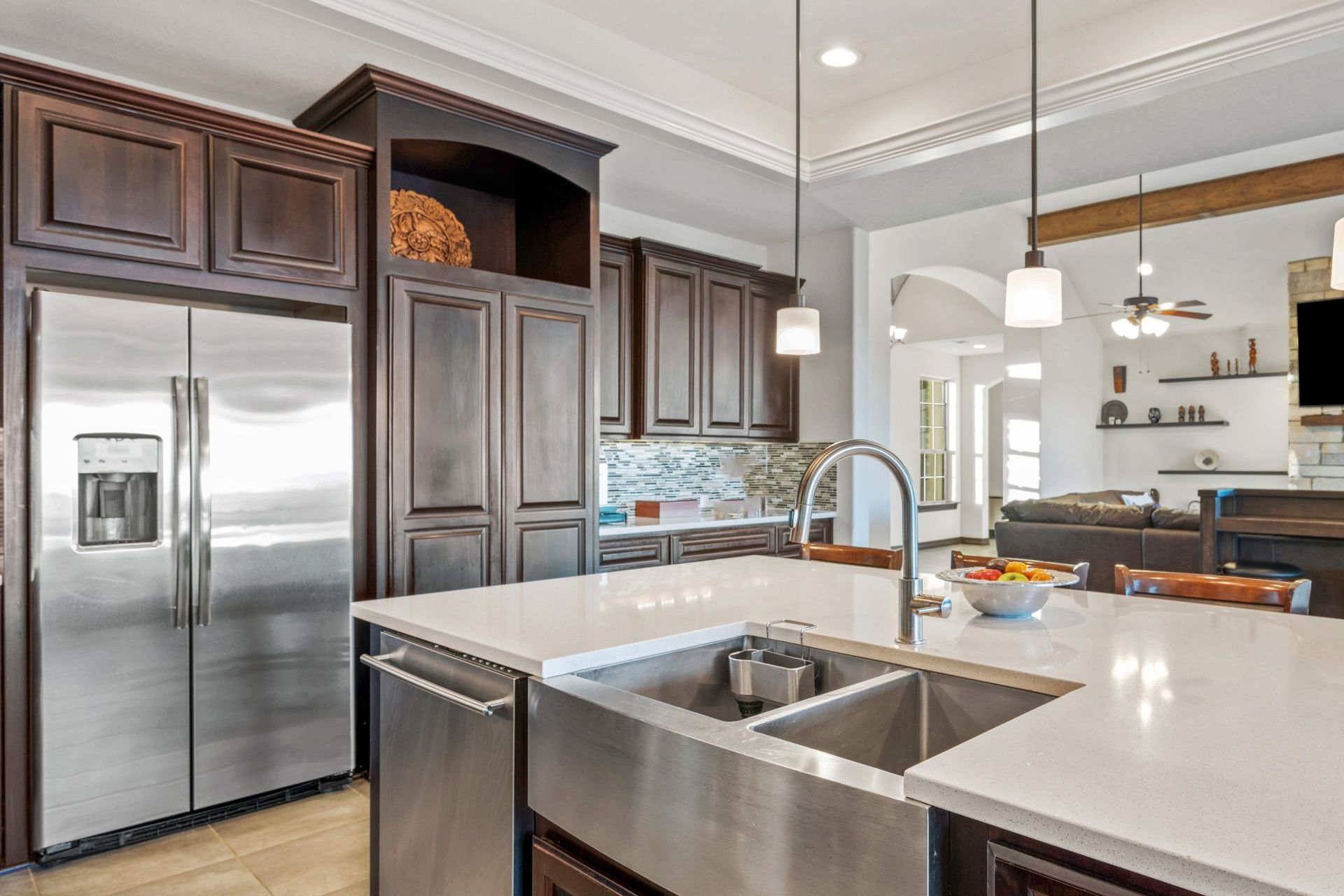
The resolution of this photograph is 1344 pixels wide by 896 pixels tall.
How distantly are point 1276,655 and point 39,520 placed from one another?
3.07m

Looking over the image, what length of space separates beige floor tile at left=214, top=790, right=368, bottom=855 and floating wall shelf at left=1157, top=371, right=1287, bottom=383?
9627 millimetres

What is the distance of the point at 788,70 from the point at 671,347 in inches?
→ 63.6

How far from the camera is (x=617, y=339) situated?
4.59 metres

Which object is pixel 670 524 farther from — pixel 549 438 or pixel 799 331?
pixel 799 331

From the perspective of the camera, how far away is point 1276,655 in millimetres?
1438

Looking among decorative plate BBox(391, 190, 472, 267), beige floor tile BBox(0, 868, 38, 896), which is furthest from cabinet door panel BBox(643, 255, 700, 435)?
beige floor tile BBox(0, 868, 38, 896)

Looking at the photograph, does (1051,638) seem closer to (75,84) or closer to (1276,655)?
(1276,655)

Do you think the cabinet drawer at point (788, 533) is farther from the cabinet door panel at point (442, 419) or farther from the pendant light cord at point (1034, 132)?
the pendant light cord at point (1034, 132)

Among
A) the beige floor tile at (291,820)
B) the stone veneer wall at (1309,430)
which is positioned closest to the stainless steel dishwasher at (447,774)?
the beige floor tile at (291,820)

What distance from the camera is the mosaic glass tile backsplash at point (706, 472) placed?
5.07 m

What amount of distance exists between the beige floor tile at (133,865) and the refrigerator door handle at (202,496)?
0.68m

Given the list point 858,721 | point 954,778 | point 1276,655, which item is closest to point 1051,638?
point 1276,655

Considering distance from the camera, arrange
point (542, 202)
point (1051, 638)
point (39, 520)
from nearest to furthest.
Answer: point (1051, 638) → point (39, 520) → point (542, 202)

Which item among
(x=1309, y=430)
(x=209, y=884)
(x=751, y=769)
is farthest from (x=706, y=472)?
(x=1309, y=430)
